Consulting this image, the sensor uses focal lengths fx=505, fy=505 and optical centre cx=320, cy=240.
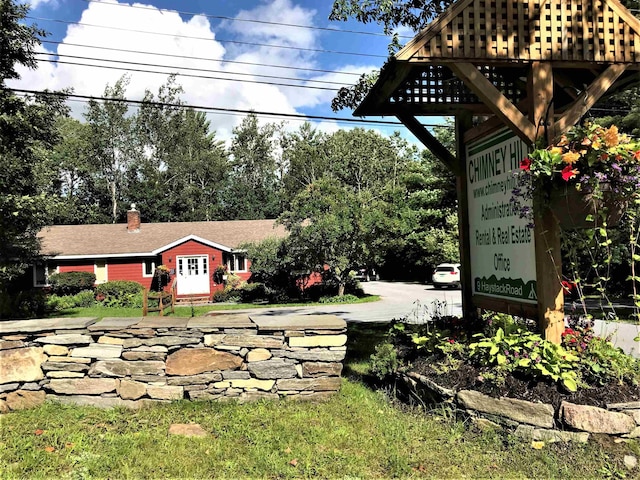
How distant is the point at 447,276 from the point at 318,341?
73.6ft

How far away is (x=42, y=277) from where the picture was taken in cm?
2430

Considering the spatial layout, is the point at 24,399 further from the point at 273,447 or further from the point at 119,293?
the point at 119,293

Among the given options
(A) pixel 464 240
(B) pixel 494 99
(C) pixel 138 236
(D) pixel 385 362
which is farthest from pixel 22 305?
(B) pixel 494 99

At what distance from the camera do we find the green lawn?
3129 mm

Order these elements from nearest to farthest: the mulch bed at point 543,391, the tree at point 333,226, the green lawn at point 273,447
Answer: the green lawn at point 273,447
the mulch bed at point 543,391
the tree at point 333,226

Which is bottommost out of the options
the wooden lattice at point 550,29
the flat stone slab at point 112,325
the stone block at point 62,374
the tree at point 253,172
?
the stone block at point 62,374

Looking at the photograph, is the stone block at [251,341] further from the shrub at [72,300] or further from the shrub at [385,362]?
the shrub at [72,300]

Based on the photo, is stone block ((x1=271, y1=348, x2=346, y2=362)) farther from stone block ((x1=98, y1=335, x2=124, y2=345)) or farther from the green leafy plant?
stone block ((x1=98, y1=335, x2=124, y2=345))

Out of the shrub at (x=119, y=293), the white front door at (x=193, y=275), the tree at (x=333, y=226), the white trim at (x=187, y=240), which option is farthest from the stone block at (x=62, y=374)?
the white trim at (x=187, y=240)

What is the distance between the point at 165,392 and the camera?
427cm

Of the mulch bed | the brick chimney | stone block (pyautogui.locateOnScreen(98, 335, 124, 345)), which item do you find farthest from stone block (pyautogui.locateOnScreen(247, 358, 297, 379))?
the brick chimney

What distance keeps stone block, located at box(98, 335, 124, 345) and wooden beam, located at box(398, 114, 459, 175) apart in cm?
363

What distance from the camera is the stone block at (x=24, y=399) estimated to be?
4.16m

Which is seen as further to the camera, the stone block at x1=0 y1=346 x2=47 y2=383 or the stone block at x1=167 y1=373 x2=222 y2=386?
the stone block at x1=167 y1=373 x2=222 y2=386
